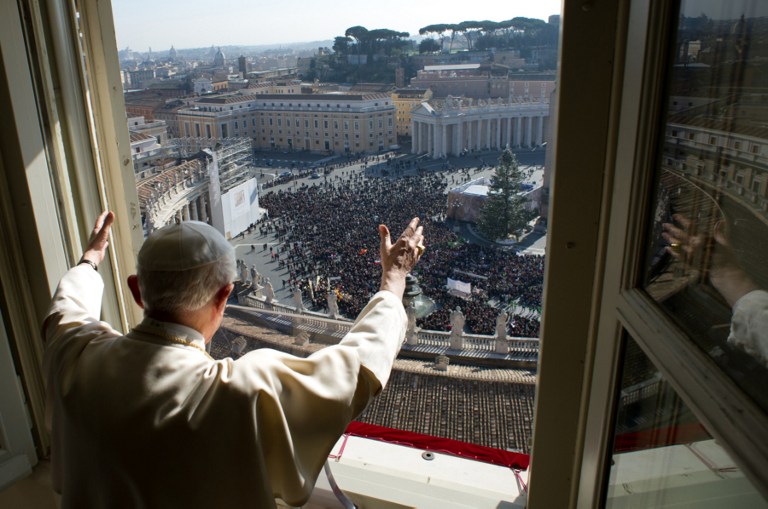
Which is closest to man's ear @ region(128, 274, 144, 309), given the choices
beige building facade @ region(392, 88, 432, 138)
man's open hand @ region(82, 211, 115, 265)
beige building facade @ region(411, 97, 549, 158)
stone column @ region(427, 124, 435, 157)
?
man's open hand @ region(82, 211, 115, 265)

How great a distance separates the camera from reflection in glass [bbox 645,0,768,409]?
0.23m

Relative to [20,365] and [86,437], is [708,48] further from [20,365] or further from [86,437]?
[20,365]

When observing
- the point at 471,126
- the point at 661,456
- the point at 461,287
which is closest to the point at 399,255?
the point at 661,456

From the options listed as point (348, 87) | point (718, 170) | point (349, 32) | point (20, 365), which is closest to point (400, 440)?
point (20, 365)

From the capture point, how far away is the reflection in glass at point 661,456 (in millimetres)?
246

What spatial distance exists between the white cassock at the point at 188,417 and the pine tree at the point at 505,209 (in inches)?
78.0

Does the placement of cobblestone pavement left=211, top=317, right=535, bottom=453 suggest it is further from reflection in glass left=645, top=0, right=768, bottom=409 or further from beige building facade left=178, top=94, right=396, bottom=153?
beige building facade left=178, top=94, right=396, bottom=153

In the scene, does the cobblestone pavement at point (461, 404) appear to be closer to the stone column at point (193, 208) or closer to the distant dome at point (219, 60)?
the stone column at point (193, 208)

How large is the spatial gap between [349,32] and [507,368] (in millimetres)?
2544

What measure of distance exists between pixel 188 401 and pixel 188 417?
0.01 metres

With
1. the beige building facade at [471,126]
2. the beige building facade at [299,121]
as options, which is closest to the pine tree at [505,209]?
the beige building facade at [471,126]

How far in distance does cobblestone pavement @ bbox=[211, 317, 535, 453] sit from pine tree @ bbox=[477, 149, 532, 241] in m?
0.83

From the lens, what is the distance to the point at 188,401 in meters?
0.38

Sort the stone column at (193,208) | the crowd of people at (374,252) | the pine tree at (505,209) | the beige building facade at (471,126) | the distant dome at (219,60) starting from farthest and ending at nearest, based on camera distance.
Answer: the distant dome at (219,60)
the beige building facade at (471,126)
the stone column at (193,208)
the crowd of people at (374,252)
the pine tree at (505,209)
